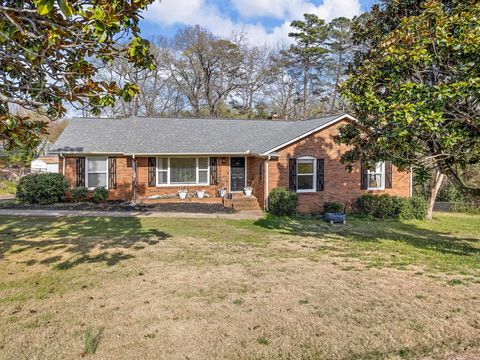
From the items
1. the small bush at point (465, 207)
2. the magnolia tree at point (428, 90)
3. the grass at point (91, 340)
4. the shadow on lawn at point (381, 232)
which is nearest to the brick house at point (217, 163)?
the shadow on lawn at point (381, 232)

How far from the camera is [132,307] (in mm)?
5102

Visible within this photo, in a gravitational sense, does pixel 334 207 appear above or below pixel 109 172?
below

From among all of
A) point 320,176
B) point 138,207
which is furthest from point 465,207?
point 138,207

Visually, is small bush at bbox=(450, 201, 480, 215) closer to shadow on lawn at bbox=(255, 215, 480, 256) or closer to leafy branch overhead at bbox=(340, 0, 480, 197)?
shadow on lawn at bbox=(255, 215, 480, 256)

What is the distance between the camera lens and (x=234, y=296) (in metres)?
5.60

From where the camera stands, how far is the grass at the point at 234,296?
4.06 m

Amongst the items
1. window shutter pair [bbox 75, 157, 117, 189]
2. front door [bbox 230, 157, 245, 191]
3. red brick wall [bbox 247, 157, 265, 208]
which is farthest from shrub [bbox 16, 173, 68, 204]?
red brick wall [bbox 247, 157, 265, 208]

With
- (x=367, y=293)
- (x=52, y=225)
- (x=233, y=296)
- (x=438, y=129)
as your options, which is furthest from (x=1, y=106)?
(x=438, y=129)

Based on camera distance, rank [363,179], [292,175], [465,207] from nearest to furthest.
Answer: [292,175] < [363,179] < [465,207]

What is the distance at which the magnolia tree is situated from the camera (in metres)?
6.79

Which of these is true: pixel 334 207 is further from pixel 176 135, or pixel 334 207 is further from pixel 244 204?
pixel 176 135

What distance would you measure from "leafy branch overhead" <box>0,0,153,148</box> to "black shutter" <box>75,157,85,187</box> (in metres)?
11.1

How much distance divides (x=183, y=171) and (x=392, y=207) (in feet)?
34.6

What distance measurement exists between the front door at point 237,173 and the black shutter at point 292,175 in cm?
362
